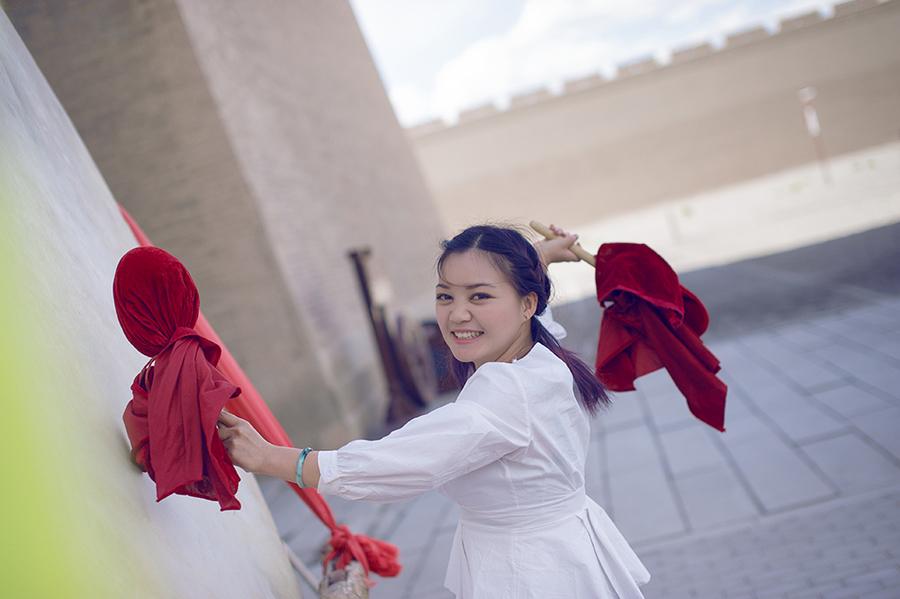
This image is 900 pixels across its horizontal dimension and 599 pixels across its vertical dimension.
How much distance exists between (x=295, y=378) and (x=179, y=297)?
17.7 feet

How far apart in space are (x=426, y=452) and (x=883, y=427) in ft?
12.3

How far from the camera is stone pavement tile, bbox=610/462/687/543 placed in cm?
390

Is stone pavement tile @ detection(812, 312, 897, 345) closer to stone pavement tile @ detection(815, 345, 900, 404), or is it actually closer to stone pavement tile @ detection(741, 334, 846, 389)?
stone pavement tile @ detection(815, 345, 900, 404)

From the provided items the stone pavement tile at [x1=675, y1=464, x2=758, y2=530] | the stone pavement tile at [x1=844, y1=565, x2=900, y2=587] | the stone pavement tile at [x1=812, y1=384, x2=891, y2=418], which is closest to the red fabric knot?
the stone pavement tile at [x1=844, y1=565, x2=900, y2=587]

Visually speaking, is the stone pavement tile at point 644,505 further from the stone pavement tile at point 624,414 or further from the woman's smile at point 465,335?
the woman's smile at point 465,335

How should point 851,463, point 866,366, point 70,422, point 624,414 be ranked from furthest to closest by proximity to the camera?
point 624,414, point 866,366, point 851,463, point 70,422

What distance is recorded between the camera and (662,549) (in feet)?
12.0

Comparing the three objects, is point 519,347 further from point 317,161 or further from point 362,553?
point 317,161

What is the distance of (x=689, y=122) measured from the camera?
2922 cm

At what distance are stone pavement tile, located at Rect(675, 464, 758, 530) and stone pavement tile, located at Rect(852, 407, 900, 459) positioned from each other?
0.77 meters

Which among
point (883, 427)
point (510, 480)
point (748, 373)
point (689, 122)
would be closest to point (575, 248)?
point (510, 480)

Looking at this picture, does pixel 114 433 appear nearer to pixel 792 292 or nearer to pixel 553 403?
pixel 553 403

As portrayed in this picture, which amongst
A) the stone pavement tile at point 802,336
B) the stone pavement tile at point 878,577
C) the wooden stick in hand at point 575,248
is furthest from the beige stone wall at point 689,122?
the wooden stick in hand at point 575,248

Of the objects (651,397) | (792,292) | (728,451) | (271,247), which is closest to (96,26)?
(271,247)
